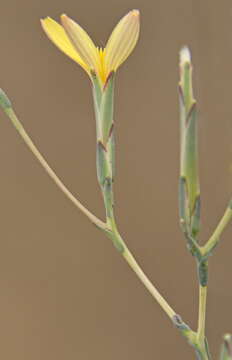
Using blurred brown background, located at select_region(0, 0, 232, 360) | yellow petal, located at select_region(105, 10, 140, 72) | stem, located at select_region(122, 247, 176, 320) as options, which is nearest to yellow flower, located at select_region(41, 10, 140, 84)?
yellow petal, located at select_region(105, 10, 140, 72)

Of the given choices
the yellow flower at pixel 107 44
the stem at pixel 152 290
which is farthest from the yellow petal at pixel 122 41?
the stem at pixel 152 290

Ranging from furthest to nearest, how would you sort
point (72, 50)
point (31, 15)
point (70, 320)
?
1. point (70, 320)
2. point (31, 15)
3. point (72, 50)

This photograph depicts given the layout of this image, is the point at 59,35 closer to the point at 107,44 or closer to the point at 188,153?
the point at 107,44

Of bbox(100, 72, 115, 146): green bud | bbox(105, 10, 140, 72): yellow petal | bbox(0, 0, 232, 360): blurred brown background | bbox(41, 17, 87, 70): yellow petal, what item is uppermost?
bbox(41, 17, 87, 70): yellow petal

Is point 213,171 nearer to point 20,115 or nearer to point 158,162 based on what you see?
point 158,162

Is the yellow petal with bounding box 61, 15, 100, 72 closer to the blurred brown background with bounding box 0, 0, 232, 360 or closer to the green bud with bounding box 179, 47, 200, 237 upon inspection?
the green bud with bounding box 179, 47, 200, 237

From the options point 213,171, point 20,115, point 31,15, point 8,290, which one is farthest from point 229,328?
point 31,15

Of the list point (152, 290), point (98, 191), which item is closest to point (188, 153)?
point (152, 290)

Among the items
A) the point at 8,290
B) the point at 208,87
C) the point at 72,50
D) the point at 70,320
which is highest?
the point at 72,50
